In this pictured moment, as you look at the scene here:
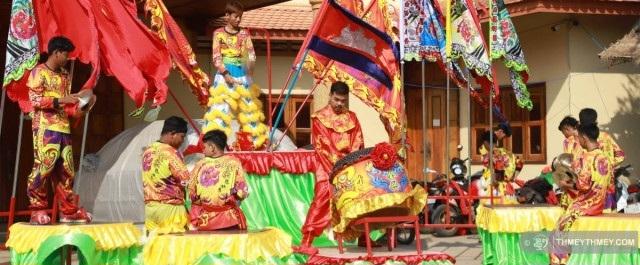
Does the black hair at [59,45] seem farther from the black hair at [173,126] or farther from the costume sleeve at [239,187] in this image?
the costume sleeve at [239,187]

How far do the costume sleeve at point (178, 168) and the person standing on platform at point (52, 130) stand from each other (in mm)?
786

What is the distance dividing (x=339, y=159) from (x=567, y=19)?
680 centimetres

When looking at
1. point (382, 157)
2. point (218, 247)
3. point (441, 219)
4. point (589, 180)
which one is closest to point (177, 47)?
point (382, 157)

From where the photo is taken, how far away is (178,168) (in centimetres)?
927

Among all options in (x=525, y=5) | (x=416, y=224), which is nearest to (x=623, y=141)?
(x=525, y=5)

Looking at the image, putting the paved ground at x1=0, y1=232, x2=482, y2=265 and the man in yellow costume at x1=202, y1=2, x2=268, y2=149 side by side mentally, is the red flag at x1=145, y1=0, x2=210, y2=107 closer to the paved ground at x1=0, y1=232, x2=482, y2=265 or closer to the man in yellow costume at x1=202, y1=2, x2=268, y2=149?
the man in yellow costume at x1=202, y1=2, x2=268, y2=149

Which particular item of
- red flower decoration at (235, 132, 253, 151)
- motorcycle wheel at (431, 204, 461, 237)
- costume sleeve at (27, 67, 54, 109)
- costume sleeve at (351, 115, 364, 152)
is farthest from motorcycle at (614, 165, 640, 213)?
costume sleeve at (27, 67, 54, 109)

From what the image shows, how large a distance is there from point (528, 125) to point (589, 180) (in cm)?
857


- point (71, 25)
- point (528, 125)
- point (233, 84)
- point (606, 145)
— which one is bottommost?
point (606, 145)

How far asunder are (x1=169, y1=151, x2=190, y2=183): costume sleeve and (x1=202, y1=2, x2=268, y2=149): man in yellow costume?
2.67 m

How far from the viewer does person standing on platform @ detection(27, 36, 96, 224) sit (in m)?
9.20

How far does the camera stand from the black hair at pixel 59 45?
922 cm

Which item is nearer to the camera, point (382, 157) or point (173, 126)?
point (173, 126)

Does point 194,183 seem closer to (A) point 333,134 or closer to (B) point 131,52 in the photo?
(B) point 131,52
